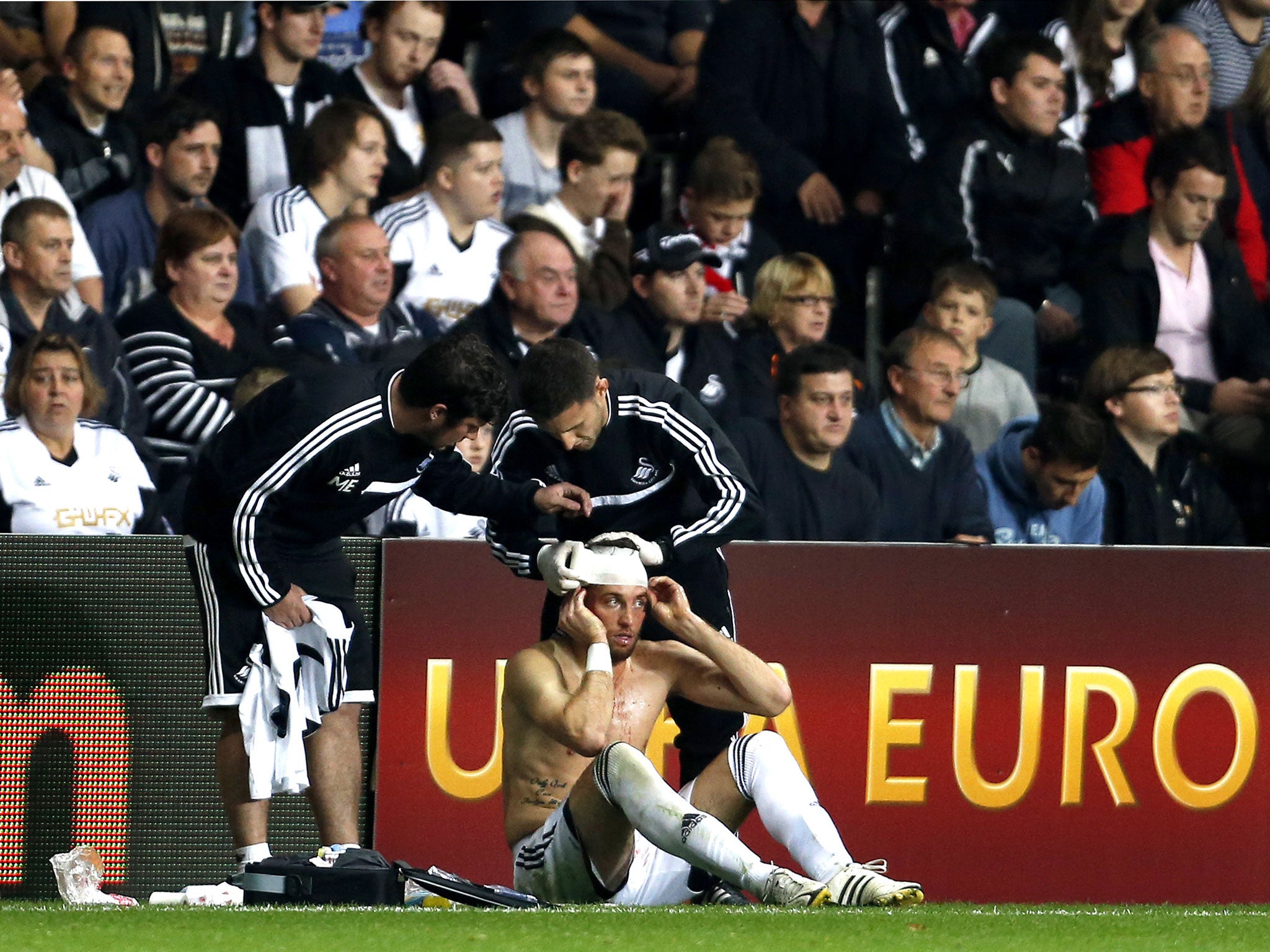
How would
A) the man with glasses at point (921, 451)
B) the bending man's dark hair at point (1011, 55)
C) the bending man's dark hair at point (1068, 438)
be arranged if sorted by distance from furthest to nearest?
the bending man's dark hair at point (1011, 55) < the bending man's dark hair at point (1068, 438) < the man with glasses at point (921, 451)

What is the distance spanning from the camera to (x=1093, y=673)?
749 centimetres

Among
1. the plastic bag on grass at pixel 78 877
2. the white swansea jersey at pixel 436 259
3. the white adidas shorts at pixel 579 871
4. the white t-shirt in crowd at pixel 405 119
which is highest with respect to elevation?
the white t-shirt in crowd at pixel 405 119

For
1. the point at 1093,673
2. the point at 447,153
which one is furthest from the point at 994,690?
the point at 447,153

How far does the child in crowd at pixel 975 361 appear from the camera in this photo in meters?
8.57

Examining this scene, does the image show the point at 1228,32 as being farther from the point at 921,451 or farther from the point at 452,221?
the point at 452,221

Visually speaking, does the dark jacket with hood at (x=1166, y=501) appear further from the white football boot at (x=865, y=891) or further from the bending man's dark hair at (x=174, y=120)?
the bending man's dark hair at (x=174, y=120)

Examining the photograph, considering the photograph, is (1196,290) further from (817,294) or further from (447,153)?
(447,153)

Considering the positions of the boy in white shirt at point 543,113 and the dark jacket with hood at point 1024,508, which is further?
the boy in white shirt at point 543,113

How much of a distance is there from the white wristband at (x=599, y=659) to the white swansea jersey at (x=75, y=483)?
2.34 meters

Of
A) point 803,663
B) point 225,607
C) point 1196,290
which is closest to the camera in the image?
point 225,607

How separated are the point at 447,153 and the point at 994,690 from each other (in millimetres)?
3333

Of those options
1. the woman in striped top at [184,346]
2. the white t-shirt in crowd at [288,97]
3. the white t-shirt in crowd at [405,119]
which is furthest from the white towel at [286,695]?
the white t-shirt in crowd at [405,119]

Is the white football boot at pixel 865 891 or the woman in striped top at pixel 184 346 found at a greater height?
the woman in striped top at pixel 184 346

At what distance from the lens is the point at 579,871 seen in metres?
5.57
